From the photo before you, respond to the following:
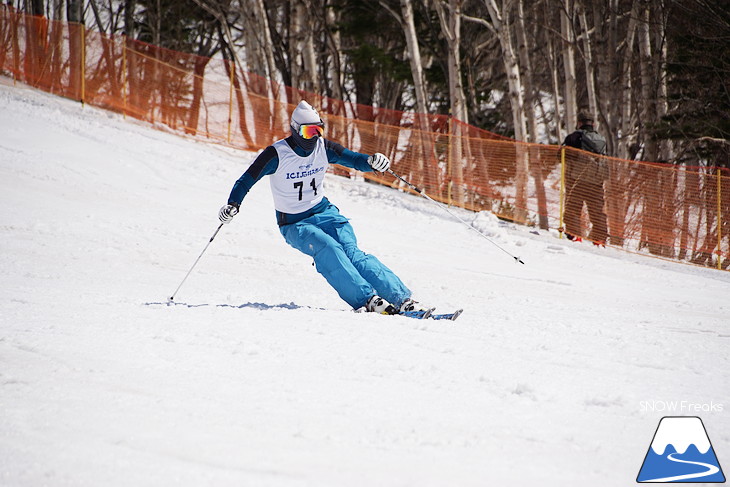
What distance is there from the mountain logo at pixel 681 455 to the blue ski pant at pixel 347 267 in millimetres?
2410

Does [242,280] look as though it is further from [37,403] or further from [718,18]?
[718,18]

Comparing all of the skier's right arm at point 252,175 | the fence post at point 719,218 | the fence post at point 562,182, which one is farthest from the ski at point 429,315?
the fence post at point 719,218

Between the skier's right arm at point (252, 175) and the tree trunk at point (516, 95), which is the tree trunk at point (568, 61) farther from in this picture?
the skier's right arm at point (252, 175)

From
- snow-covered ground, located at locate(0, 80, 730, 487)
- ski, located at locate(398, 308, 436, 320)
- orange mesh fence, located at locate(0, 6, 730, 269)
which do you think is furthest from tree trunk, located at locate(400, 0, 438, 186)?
ski, located at locate(398, 308, 436, 320)

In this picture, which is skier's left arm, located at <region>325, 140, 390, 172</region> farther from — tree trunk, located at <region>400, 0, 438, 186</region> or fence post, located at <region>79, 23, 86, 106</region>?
fence post, located at <region>79, 23, 86, 106</region>

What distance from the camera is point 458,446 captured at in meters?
2.39

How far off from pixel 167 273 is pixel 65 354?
121 inches

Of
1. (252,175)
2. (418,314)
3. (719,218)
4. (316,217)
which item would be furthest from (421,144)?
(418,314)

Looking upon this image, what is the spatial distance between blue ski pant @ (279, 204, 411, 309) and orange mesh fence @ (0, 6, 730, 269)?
7085mm

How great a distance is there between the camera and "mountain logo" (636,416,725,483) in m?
2.31

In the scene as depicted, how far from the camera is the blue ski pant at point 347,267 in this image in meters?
4.80

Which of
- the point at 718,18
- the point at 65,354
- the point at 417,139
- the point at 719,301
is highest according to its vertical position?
Answer: the point at 718,18

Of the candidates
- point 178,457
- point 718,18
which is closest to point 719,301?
point 178,457

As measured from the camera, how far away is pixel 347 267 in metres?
4.80
